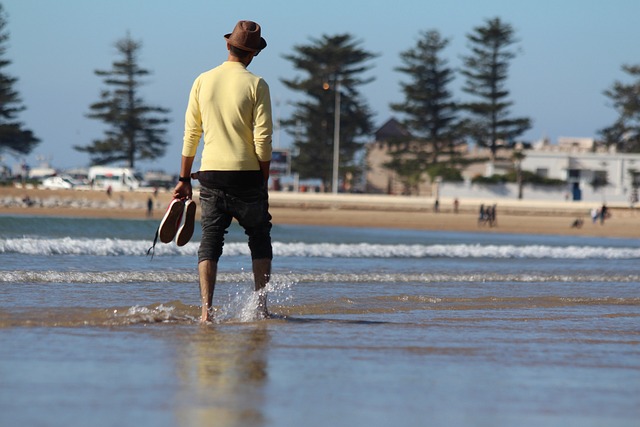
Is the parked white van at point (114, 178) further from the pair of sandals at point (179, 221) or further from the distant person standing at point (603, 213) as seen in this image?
the pair of sandals at point (179, 221)

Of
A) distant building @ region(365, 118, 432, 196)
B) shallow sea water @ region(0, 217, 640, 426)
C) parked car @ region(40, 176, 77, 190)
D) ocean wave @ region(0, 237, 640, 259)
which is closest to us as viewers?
shallow sea water @ region(0, 217, 640, 426)

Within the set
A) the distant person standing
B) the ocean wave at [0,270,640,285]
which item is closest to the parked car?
the distant person standing

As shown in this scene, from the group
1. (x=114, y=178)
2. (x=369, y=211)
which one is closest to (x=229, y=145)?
(x=369, y=211)

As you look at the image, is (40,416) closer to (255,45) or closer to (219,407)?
(219,407)

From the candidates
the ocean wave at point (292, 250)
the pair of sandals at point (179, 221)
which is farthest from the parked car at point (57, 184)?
the pair of sandals at point (179, 221)

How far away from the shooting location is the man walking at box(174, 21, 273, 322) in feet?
16.5

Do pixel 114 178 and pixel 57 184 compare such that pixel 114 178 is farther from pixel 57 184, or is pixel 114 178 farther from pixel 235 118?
pixel 235 118

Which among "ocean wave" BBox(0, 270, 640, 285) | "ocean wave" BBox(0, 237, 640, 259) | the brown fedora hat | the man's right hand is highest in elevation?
the brown fedora hat

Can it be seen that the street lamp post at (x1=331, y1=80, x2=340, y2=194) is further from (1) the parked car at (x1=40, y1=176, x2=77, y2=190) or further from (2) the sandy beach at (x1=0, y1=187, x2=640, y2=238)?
(1) the parked car at (x1=40, y1=176, x2=77, y2=190)

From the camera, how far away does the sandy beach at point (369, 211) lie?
4519 cm

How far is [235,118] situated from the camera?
5035 millimetres

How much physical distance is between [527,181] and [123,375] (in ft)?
191

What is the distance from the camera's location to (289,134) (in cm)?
6619

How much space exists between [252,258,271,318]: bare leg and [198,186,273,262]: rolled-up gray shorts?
0.66ft
